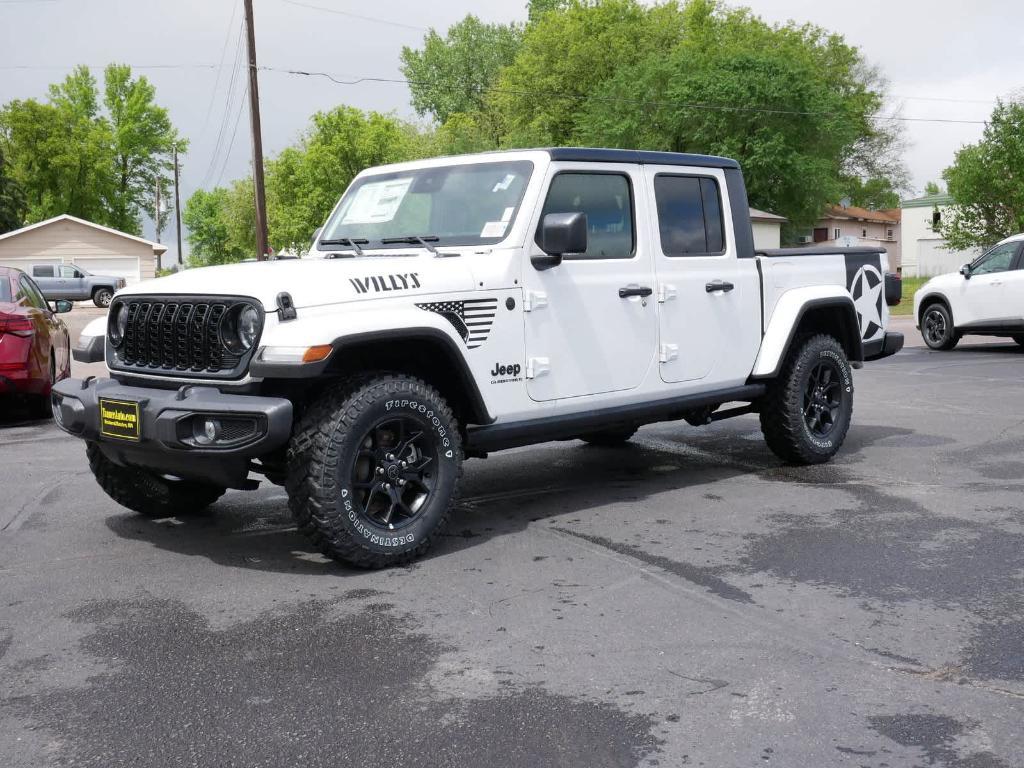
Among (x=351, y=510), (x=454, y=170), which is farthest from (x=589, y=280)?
(x=351, y=510)

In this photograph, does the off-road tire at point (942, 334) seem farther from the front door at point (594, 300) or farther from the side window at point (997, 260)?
the front door at point (594, 300)

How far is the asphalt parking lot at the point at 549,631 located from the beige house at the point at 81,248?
52.6 m

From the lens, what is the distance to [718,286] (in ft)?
22.4

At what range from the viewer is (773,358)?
7133 mm

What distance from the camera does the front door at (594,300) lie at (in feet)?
19.0

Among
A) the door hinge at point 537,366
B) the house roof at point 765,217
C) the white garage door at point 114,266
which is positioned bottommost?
the door hinge at point 537,366

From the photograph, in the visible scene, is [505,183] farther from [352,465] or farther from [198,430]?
[198,430]

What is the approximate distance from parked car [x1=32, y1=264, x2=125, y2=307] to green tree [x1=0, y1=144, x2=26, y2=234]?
2069cm

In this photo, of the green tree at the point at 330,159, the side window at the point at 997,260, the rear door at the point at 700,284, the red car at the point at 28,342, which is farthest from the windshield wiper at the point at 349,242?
the green tree at the point at 330,159

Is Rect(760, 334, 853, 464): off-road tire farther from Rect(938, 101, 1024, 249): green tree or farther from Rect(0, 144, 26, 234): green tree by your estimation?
Rect(0, 144, 26, 234): green tree

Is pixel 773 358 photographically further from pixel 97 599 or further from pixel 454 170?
pixel 97 599

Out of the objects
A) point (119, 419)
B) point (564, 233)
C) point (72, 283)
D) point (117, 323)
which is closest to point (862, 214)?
point (72, 283)

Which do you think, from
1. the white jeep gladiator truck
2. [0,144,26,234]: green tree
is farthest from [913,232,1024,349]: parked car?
[0,144,26,234]: green tree

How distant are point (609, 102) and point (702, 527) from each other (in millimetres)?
52142
